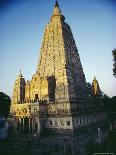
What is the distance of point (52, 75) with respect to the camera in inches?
1889

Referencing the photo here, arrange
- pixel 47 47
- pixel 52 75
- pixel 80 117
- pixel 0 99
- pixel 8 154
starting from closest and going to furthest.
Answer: pixel 8 154
pixel 80 117
pixel 52 75
pixel 47 47
pixel 0 99

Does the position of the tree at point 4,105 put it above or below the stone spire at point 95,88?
below

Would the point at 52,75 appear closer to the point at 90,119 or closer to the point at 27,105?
the point at 27,105

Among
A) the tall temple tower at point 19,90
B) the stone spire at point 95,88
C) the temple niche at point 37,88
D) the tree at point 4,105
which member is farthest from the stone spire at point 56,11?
the tree at point 4,105

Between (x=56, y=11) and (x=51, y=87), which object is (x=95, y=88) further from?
(x=56, y=11)

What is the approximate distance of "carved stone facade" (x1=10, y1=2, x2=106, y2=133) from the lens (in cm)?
4181

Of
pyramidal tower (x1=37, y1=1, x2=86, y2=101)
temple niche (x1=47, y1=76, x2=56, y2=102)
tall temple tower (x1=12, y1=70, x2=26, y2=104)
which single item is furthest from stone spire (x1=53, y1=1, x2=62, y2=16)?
tall temple tower (x1=12, y1=70, x2=26, y2=104)

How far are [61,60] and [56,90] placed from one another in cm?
783

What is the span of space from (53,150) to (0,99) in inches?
1530

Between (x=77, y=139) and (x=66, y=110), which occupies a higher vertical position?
(x=66, y=110)

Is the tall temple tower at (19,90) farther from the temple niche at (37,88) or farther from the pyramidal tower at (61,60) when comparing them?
the pyramidal tower at (61,60)

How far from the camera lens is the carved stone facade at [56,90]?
41.8 meters

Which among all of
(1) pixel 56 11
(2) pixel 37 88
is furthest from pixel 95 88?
(1) pixel 56 11

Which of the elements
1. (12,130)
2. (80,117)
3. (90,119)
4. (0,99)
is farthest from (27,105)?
(0,99)
